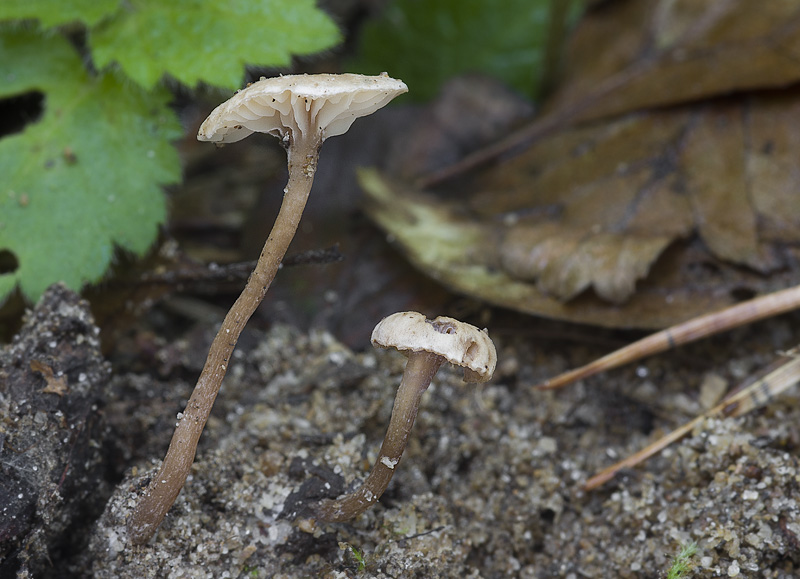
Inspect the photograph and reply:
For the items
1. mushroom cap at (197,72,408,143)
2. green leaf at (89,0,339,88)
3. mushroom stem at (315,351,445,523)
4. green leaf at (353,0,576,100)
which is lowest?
mushroom stem at (315,351,445,523)

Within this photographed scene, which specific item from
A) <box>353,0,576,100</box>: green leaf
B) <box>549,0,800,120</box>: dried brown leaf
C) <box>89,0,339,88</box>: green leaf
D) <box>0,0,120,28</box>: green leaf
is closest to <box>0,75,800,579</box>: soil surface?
<box>89,0,339,88</box>: green leaf

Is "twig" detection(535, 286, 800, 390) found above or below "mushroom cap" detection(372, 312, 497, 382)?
below

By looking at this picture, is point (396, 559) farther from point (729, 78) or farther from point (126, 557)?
point (729, 78)

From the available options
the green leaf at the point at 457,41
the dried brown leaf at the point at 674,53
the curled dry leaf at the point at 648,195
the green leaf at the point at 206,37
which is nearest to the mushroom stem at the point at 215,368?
the green leaf at the point at 206,37

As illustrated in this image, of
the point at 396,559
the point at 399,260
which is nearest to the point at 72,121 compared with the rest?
the point at 399,260

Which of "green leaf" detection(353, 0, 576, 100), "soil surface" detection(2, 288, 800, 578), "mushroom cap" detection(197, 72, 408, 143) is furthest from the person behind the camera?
"green leaf" detection(353, 0, 576, 100)

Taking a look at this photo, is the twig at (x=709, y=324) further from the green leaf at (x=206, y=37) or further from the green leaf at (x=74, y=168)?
the green leaf at (x=74, y=168)

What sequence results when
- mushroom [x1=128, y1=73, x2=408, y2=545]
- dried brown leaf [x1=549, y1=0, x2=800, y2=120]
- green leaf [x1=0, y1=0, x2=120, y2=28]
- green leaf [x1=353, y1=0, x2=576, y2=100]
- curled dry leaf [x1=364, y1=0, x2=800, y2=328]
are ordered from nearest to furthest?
mushroom [x1=128, y1=73, x2=408, y2=545] → green leaf [x1=0, y1=0, x2=120, y2=28] → curled dry leaf [x1=364, y1=0, x2=800, y2=328] → dried brown leaf [x1=549, y1=0, x2=800, y2=120] → green leaf [x1=353, y1=0, x2=576, y2=100]

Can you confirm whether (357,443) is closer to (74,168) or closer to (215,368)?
(215,368)

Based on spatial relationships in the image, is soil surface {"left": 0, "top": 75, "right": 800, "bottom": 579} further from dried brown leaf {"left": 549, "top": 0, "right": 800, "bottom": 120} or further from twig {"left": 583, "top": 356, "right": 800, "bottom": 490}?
dried brown leaf {"left": 549, "top": 0, "right": 800, "bottom": 120}
